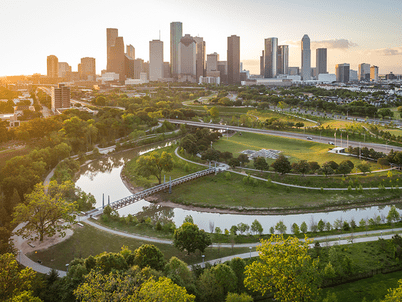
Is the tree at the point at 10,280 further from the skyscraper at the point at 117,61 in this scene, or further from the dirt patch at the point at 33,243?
the skyscraper at the point at 117,61

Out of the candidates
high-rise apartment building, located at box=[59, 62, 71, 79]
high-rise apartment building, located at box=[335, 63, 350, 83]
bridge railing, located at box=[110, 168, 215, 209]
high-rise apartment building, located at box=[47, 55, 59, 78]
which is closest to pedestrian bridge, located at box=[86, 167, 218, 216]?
bridge railing, located at box=[110, 168, 215, 209]

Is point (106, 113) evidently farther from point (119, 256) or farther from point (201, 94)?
point (201, 94)

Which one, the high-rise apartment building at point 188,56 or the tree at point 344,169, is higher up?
the high-rise apartment building at point 188,56

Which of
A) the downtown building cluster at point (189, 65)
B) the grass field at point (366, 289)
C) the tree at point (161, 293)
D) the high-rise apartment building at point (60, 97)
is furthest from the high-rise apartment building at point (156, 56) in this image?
the tree at point (161, 293)

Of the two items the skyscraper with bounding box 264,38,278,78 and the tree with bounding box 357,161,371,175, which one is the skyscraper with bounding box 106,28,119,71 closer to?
the skyscraper with bounding box 264,38,278,78

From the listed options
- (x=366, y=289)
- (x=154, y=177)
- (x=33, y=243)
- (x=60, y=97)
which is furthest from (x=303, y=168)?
(x=60, y=97)

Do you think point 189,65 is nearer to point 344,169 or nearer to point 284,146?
point 284,146
